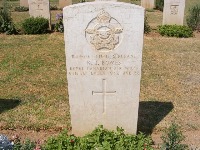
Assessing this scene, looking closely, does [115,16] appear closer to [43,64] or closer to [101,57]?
[101,57]

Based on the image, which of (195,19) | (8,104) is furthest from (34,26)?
(195,19)

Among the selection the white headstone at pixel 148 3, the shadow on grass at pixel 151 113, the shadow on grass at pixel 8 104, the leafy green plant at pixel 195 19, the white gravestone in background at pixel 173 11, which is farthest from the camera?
the white headstone at pixel 148 3

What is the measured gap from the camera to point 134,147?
484 cm

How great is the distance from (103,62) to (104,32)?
0.48 meters

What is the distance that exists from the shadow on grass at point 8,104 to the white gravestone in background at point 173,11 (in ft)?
28.8

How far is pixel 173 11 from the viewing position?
44.2ft

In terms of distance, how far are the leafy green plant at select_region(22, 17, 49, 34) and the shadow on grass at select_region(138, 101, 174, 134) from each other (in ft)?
24.4

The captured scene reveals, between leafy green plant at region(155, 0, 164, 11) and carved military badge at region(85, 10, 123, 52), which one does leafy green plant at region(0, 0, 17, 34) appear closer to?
carved military badge at region(85, 10, 123, 52)

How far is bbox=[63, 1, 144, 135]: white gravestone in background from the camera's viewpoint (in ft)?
14.9

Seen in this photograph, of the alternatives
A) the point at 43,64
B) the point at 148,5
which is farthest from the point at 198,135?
the point at 148,5

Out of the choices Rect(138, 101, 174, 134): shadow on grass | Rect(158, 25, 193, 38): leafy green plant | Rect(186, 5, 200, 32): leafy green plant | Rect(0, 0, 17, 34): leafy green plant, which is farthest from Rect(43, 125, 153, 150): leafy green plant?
Rect(186, 5, 200, 32): leafy green plant

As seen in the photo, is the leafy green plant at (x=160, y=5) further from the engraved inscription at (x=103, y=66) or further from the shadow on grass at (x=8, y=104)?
the engraved inscription at (x=103, y=66)

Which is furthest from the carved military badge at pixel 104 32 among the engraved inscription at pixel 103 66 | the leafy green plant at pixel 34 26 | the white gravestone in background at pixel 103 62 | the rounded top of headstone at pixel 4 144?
the leafy green plant at pixel 34 26

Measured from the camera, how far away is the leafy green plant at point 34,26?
1291cm
